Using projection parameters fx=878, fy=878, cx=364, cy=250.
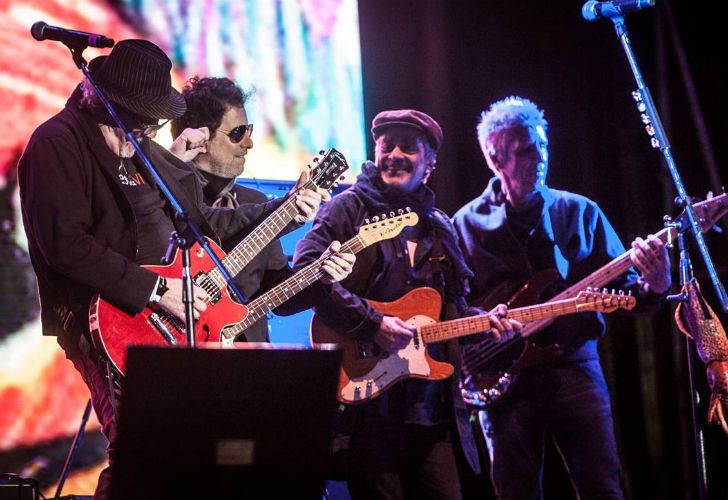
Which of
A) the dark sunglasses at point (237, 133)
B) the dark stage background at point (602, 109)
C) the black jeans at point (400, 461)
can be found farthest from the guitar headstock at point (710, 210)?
the dark sunglasses at point (237, 133)

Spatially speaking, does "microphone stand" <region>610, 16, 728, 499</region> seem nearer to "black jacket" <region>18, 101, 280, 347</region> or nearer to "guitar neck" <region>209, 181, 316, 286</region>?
"guitar neck" <region>209, 181, 316, 286</region>

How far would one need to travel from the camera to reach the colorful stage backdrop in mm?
3832

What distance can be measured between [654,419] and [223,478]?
4.09 metres

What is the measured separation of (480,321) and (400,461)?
0.76 m

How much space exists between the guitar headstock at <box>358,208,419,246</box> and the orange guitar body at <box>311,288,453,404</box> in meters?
0.28

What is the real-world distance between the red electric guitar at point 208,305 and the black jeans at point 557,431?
1.42 meters

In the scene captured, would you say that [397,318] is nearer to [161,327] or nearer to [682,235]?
[161,327]

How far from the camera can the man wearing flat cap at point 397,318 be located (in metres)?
3.71

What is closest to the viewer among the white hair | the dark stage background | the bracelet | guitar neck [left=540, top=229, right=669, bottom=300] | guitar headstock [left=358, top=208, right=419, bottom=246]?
the bracelet

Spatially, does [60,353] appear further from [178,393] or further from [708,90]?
[708,90]

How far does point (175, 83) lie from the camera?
4328mm

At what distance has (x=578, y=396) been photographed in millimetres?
4164

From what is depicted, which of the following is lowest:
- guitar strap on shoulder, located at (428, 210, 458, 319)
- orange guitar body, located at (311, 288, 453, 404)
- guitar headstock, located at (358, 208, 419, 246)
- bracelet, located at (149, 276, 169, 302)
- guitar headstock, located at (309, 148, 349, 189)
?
orange guitar body, located at (311, 288, 453, 404)

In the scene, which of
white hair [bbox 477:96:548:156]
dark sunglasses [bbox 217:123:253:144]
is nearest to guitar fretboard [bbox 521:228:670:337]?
white hair [bbox 477:96:548:156]
